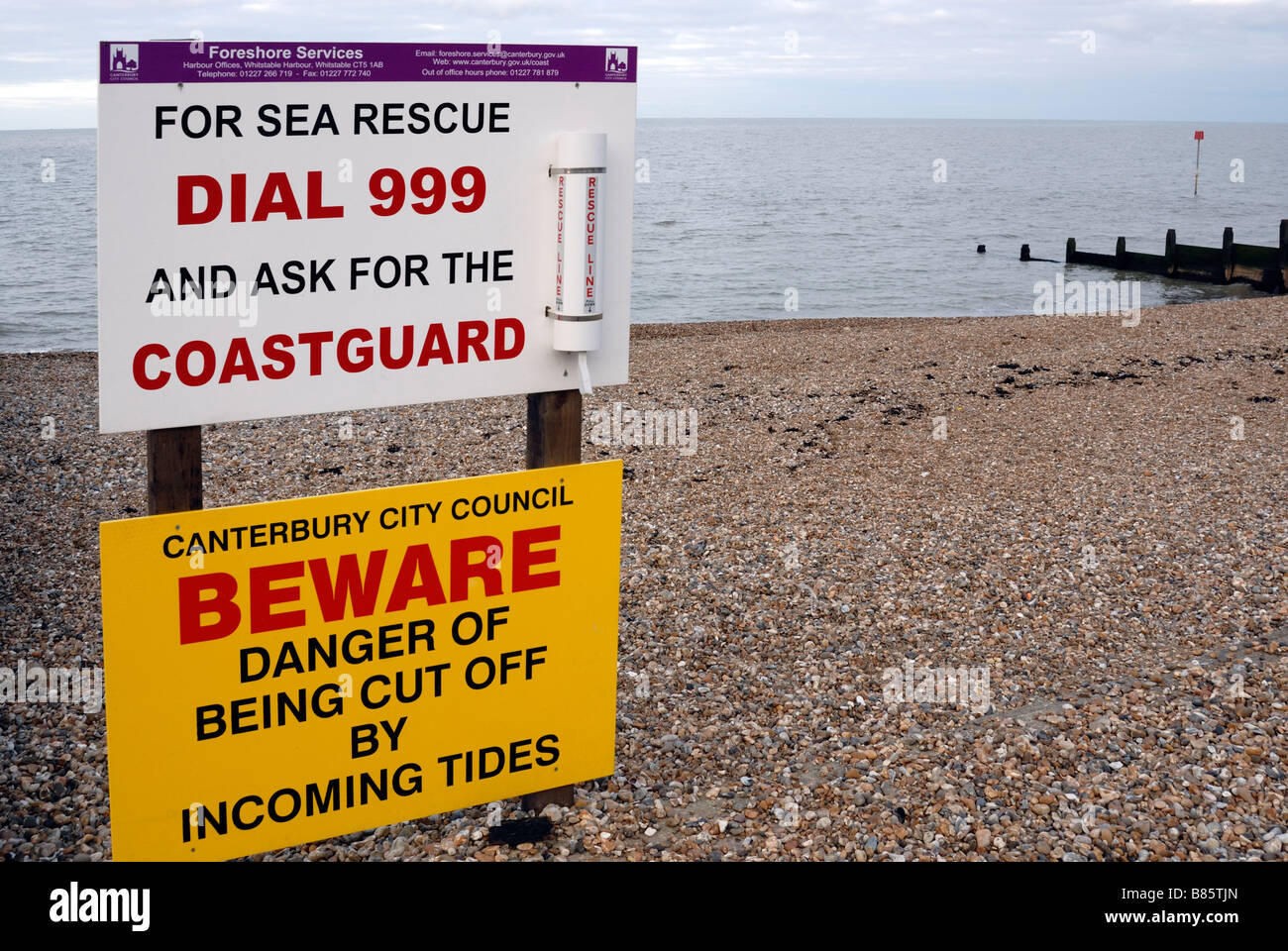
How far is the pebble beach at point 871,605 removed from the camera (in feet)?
15.5

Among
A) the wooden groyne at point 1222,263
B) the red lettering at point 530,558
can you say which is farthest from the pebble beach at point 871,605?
the wooden groyne at point 1222,263

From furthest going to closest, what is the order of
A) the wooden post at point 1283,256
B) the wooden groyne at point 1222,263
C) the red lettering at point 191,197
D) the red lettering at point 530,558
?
the wooden groyne at point 1222,263, the wooden post at point 1283,256, the red lettering at point 530,558, the red lettering at point 191,197

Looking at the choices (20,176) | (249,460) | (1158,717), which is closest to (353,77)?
(1158,717)

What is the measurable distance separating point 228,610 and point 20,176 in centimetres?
9343

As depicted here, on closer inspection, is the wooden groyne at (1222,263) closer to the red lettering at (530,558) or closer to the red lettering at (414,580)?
the red lettering at (530,558)

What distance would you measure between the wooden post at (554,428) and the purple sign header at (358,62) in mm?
1170

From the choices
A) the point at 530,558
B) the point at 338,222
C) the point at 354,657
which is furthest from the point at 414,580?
the point at 338,222

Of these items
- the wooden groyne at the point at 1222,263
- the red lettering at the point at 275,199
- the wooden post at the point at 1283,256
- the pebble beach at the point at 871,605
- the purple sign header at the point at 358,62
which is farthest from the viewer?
the wooden groyne at the point at 1222,263

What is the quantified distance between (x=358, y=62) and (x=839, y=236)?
145 ft

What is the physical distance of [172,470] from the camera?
372cm

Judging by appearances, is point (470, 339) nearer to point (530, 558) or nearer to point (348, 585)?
point (530, 558)

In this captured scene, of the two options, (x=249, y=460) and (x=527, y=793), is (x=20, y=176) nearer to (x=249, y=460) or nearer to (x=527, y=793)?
(x=249, y=460)

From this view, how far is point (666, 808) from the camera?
4.85m

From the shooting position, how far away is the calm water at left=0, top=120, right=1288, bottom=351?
1157 inches
